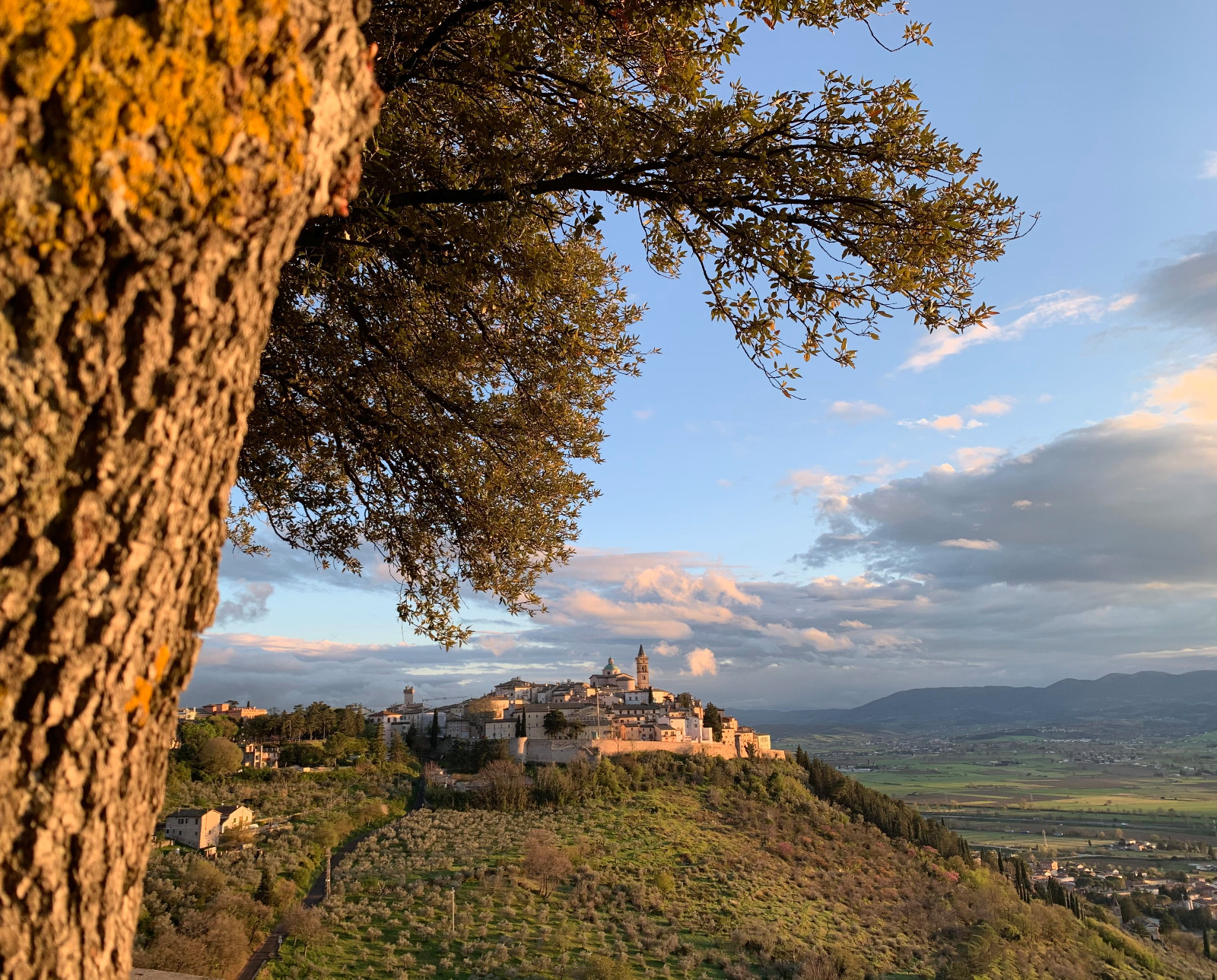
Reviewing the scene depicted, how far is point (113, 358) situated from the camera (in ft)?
5.29

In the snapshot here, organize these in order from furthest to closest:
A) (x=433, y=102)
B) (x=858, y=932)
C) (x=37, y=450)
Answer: (x=858, y=932) < (x=433, y=102) < (x=37, y=450)

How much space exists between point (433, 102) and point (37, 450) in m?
6.06

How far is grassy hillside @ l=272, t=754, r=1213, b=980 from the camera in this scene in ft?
71.6

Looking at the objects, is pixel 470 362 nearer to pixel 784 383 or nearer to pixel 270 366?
pixel 270 366

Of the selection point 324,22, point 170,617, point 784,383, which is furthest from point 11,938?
point 784,383

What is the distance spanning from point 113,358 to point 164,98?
0.52 metres

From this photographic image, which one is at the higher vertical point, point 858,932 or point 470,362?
point 470,362

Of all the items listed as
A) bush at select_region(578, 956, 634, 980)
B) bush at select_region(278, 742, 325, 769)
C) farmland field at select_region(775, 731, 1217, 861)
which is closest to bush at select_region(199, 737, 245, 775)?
bush at select_region(278, 742, 325, 769)

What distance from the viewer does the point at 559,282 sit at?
6.79 metres

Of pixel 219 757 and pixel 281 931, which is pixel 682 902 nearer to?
pixel 281 931

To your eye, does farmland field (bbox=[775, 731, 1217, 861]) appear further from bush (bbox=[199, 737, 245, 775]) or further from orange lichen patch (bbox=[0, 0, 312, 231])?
orange lichen patch (bbox=[0, 0, 312, 231])

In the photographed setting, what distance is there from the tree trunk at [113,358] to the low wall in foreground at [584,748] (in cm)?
5197

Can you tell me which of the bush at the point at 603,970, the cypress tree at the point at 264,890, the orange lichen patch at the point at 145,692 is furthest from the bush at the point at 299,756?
the orange lichen patch at the point at 145,692

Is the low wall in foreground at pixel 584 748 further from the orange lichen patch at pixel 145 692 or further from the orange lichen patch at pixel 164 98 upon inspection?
the orange lichen patch at pixel 164 98
